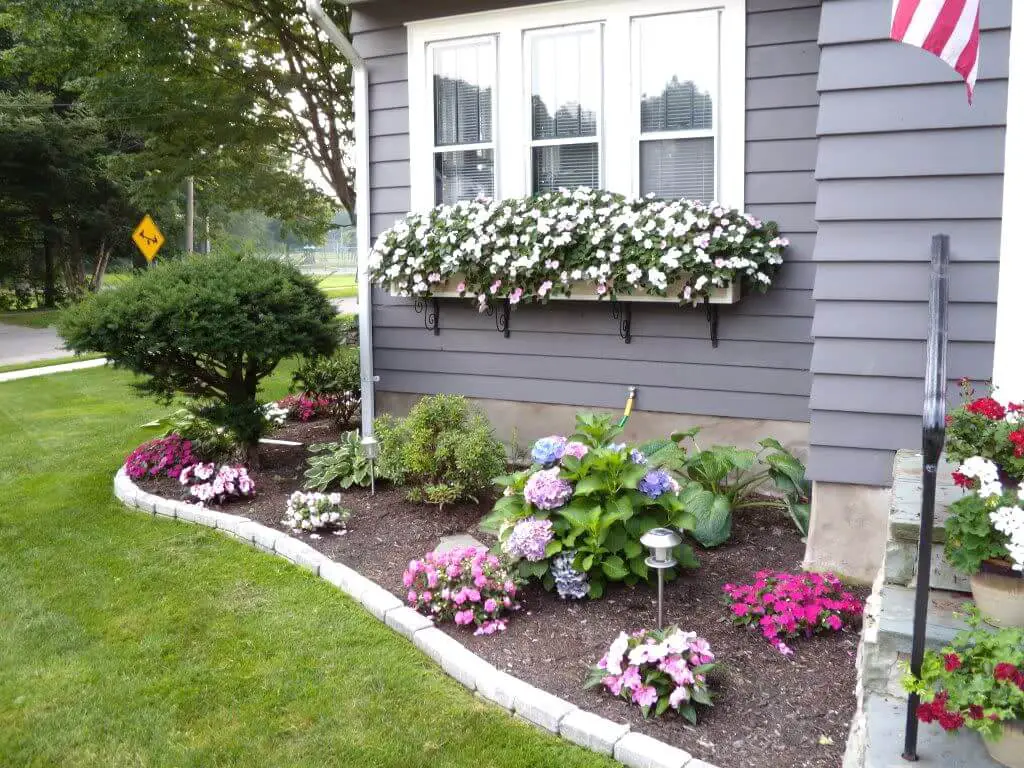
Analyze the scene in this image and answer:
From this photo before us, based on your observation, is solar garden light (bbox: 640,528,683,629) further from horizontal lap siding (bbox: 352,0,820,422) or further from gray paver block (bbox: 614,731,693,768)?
horizontal lap siding (bbox: 352,0,820,422)

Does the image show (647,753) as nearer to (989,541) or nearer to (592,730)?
(592,730)

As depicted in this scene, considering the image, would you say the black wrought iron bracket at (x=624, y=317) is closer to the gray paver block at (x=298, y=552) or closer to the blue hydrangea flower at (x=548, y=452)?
the blue hydrangea flower at (x=548, y=452)

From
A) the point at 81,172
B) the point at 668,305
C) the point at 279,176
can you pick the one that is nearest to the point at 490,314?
the point at 668,305

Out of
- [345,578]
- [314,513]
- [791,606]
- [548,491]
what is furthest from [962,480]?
[314,513]

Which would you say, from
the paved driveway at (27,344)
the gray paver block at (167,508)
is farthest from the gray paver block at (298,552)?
the paved driveway at (27,344)

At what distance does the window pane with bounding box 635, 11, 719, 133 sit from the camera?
4.96 m

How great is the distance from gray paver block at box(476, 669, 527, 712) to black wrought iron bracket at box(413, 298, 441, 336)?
121 inches

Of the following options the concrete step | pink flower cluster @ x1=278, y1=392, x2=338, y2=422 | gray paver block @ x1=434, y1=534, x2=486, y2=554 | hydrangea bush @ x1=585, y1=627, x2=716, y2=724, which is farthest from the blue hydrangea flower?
pink flower cluster @ x1=278, y1=392, x2=338, y2=422

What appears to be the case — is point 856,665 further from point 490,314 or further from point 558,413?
point 490,314

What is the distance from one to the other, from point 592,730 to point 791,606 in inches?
41.4

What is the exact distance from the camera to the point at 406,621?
3.67 meters

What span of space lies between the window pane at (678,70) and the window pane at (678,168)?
0.09m

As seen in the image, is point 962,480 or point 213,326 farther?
point 213,326

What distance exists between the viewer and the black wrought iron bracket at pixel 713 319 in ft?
16.5
